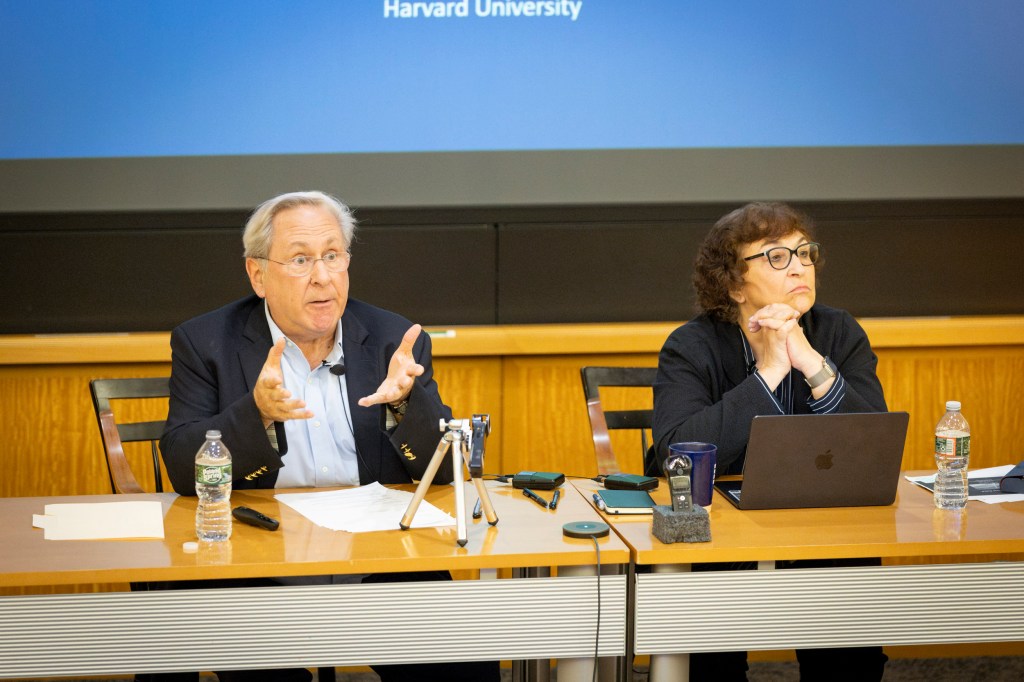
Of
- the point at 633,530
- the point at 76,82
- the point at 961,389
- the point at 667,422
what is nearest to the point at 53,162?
the point at 76,82

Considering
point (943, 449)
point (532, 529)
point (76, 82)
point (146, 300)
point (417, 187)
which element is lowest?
point (532, 529)

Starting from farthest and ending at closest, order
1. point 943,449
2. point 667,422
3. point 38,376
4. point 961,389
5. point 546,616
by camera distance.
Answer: point 961,389
point 38,376
point 667,422
point 943,449
point 546,616

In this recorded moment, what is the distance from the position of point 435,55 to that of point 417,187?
0.47m

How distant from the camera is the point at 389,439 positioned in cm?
229

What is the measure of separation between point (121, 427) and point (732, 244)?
1662mm

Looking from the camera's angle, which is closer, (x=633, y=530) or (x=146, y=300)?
(x=633, y=530)

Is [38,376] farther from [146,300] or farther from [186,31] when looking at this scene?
[186,31]

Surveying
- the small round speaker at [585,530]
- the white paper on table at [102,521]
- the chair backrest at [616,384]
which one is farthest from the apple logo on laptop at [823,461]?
the white paper on table at [102,521]

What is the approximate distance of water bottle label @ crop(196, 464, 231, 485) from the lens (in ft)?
6.33

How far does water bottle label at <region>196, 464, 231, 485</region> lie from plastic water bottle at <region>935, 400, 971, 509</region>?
143 cm

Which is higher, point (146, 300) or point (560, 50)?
point (560, 50)

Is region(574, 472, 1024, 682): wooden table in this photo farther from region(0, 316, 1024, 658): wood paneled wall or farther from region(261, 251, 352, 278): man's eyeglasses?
region(0, 316, 1024, 658): wood paneled wall

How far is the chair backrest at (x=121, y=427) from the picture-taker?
2508 mm

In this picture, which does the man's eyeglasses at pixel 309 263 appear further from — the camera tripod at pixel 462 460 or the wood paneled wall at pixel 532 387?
the wood paneled wall at pixel 532 387
